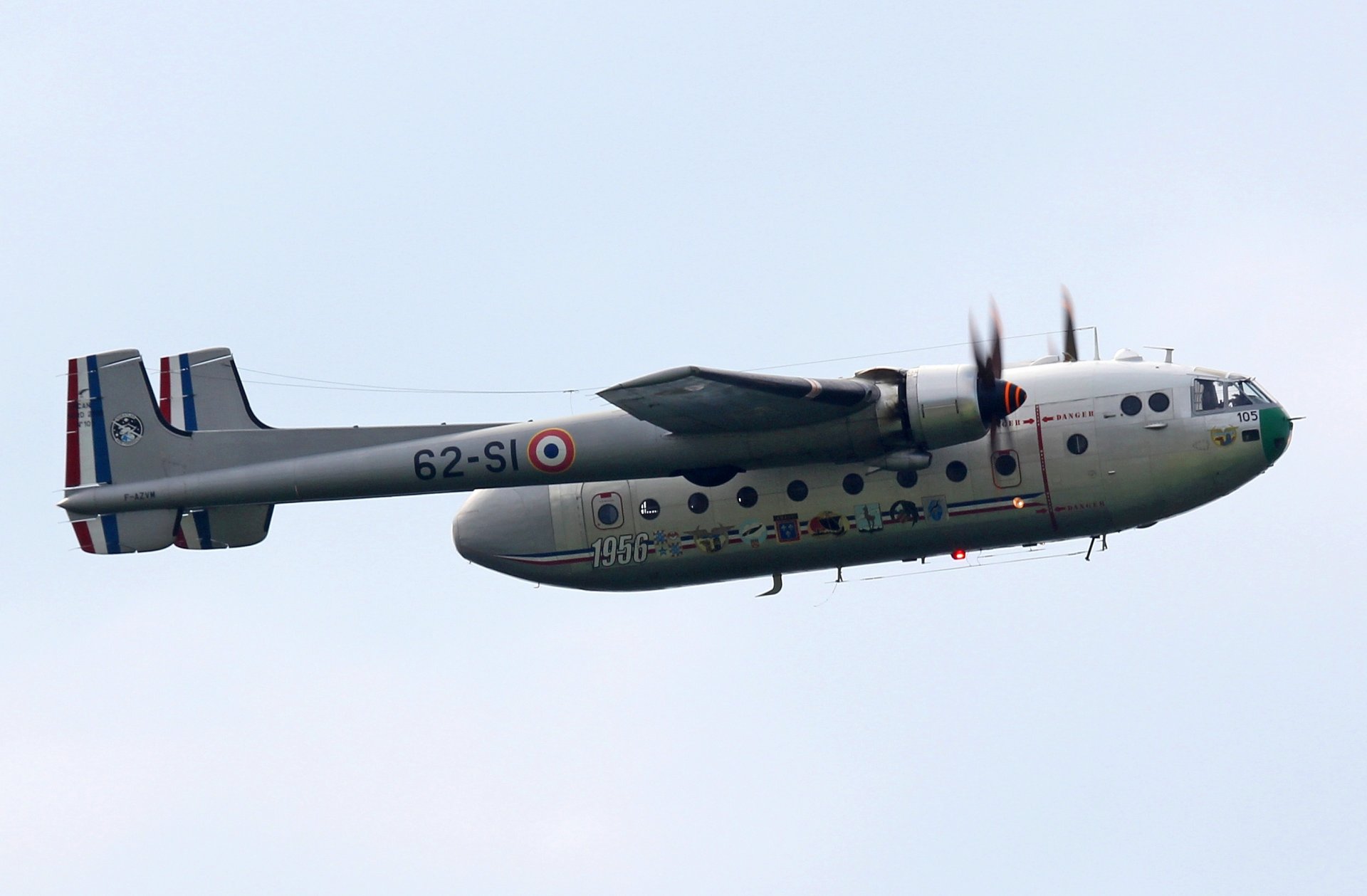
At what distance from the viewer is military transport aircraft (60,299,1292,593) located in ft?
110

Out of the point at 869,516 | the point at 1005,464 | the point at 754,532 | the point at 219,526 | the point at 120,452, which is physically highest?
the point at 120,452

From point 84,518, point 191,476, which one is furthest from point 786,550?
point 84,518

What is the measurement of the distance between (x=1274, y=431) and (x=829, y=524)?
8.93m

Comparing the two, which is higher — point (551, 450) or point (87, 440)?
point (87, 440)

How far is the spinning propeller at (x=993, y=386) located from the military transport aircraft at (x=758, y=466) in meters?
0.04

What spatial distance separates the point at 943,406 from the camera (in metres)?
33.1

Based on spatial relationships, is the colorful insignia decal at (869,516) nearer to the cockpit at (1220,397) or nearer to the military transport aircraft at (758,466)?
the military transport aircraft at (758,466)

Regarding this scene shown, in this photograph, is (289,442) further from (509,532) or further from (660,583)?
(660,583)

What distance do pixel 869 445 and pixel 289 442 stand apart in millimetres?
12458

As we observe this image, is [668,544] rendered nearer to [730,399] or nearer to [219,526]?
[730,399]

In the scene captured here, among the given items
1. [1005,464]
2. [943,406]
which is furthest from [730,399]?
[1005,464]

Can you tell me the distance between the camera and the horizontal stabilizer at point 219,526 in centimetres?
3947

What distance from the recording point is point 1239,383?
34.7 meters

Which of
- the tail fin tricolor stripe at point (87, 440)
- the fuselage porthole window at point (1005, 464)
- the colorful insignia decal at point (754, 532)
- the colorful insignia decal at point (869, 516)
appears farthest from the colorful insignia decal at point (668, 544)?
the tail fin tricolor stripe at point (87, 440)
